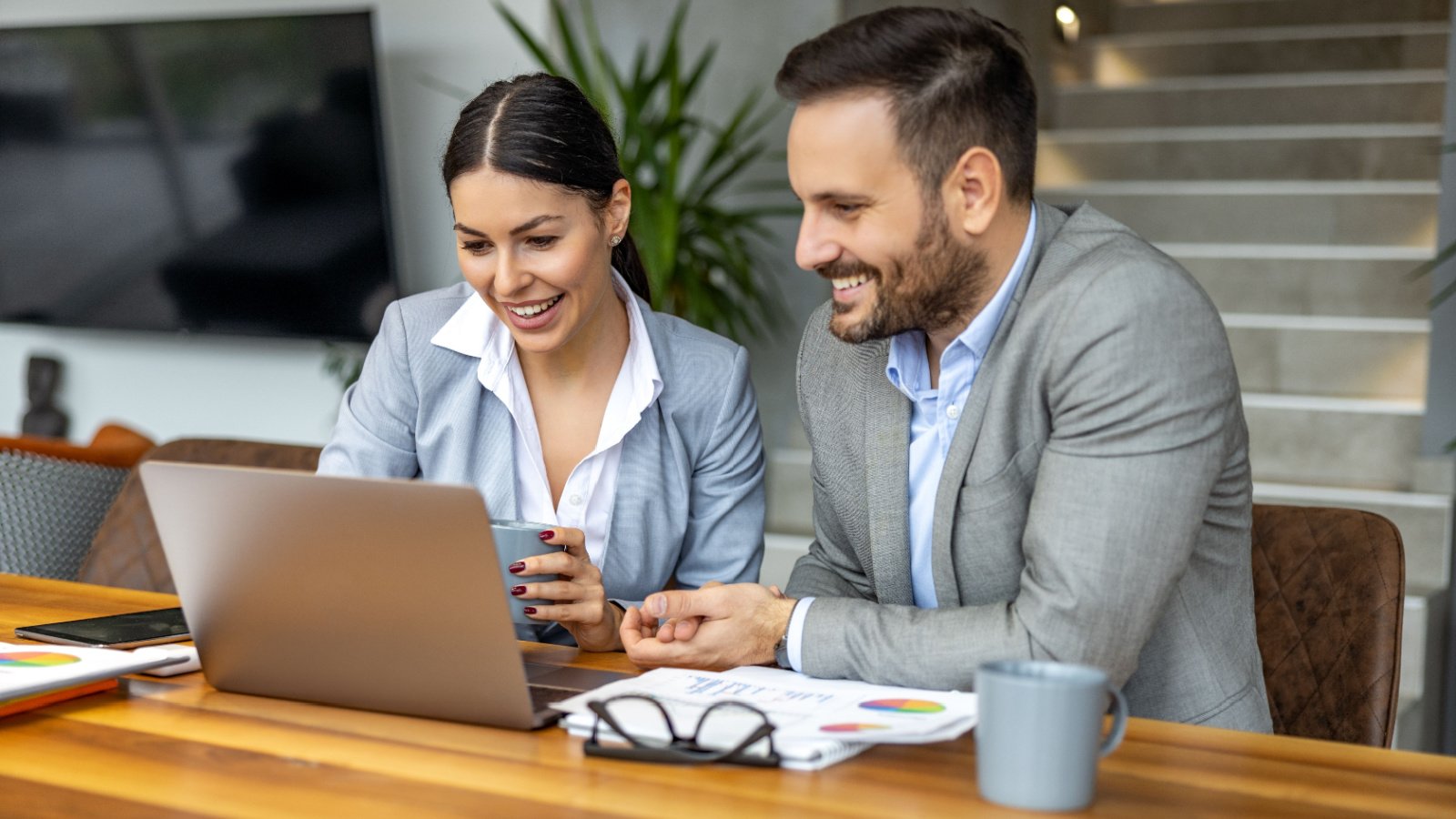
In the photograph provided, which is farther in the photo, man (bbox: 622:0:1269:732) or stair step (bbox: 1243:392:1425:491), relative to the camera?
stair step (bbox: 1243:392:1425:491)

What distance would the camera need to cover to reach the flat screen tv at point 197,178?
4.16m

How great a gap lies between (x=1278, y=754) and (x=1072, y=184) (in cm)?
374

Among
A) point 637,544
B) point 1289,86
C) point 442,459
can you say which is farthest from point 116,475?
point 1289,86

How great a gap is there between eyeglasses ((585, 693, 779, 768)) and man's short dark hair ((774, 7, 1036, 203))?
51 cm

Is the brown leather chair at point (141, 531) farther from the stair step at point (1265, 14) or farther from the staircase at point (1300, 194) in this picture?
the stair step at point (1265, 14)

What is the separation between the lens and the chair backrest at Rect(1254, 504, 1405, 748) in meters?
1.46

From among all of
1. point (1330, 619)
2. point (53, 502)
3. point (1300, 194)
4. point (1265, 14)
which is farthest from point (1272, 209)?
point (53, 502)

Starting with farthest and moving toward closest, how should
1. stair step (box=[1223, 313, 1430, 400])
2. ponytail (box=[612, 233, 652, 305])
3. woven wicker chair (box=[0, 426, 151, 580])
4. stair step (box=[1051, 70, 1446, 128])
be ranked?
stair step (box=[1051, 70, 1446, 128]) → stair step (box=[1223, 313, 1430, 400]) → woven wicker chair (box=[0, 426, 151, 580]) → ponytail (box=[612, 233, 652, 305])

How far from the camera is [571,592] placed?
52.5 inches

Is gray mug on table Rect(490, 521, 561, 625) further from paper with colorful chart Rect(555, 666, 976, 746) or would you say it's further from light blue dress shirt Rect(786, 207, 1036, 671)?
light blue dress shirt Rect(786, 207, 1036, 671)

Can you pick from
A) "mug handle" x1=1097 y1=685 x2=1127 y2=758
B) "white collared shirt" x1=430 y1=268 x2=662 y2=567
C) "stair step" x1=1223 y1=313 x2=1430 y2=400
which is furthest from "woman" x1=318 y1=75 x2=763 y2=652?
"stair step" x1=1223 y1=313 x2=1430 y2=400

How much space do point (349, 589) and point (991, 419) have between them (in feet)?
1.87

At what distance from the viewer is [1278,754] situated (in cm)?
103

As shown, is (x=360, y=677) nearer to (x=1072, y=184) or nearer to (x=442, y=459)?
(x=442, y=459)
